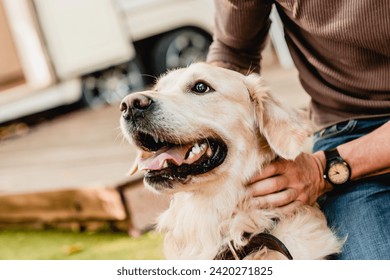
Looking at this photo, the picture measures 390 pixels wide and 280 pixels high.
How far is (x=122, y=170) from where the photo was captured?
2.87 m

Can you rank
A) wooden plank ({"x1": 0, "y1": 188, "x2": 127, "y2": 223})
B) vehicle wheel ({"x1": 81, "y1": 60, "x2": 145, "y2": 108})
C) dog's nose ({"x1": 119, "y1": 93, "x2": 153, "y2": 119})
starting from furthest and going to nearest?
1. vehicle wheel ({"x1": 81, "y1": 60, "x2": 145, "y2": 108})
2. wooden plank ({"x1": 0, "y1": 188, "x2": 127, "y2": 223})
3. dog's nose ({"x1": 119, "y1": 93, "x2": 153, "y2": 119})

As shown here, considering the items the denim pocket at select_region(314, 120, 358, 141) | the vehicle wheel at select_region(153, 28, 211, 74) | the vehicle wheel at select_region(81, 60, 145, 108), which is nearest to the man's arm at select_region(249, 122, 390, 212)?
the denim pocket at select_region(314, 120, 358, 141)

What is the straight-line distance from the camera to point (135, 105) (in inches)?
62.3

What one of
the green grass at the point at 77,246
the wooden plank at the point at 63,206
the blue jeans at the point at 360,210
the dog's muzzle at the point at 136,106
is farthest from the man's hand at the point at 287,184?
the wooden plank at the point at 63,206

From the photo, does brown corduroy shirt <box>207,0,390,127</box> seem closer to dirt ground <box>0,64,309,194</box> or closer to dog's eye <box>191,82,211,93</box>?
dirt ground <box>0,64,309,194</box>

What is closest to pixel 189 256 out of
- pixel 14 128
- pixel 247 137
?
pixel 247 137

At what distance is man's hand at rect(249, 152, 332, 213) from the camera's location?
5.30 ft

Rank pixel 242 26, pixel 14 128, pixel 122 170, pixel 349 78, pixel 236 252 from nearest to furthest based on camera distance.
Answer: pixel 236 252, pixel 349 78, pixel 242 26, pixel 122 170, pixel 14 128

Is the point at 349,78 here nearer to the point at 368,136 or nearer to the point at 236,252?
the point at 368,136

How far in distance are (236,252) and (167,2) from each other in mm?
4992

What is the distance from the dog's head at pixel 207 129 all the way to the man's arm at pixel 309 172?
6 centimetres

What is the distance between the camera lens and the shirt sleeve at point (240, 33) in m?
1.92

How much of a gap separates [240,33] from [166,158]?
0.61 m

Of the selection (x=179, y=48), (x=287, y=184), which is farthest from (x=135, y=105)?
(x=179, y=48)
